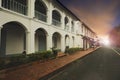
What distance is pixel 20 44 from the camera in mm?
18609

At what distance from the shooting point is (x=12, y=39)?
17.2 metres

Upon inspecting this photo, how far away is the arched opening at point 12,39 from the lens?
15.9 meters

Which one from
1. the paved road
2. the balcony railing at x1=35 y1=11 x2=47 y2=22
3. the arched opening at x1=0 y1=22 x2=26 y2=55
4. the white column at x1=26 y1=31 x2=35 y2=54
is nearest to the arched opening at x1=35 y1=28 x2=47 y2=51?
the balcony railing at x1=35 y1=11 x2=47 y2=22

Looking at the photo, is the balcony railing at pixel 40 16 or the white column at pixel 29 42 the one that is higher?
the balcony railing at pixel 40 16

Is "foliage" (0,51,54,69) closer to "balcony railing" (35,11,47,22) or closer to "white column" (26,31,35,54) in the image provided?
"white column" (26,31,35,54)

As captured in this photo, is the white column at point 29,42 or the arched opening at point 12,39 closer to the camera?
the white column at point 29,42

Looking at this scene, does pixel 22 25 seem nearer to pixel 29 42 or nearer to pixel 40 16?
pixel 29 42

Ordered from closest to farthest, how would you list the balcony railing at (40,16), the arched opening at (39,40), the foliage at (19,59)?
the foliage at (19,59) → the balcony railing at (40,16) → the arched opening at (39,40)

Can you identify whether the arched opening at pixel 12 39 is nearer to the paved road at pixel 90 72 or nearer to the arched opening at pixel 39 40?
the arched opening at pixel 39 40

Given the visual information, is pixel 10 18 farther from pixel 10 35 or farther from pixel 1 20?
pixel 10 35

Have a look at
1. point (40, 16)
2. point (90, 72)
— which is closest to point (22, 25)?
point (40, 16)

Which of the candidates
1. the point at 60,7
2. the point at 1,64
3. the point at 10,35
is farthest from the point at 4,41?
the point at 60,7

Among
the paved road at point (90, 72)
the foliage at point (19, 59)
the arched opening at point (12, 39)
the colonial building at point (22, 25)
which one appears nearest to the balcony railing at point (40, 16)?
the colonial building at point (22, 25)

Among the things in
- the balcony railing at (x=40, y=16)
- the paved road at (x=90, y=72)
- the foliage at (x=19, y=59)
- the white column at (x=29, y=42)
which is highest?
the balcony railing at (x=40, y=16)
